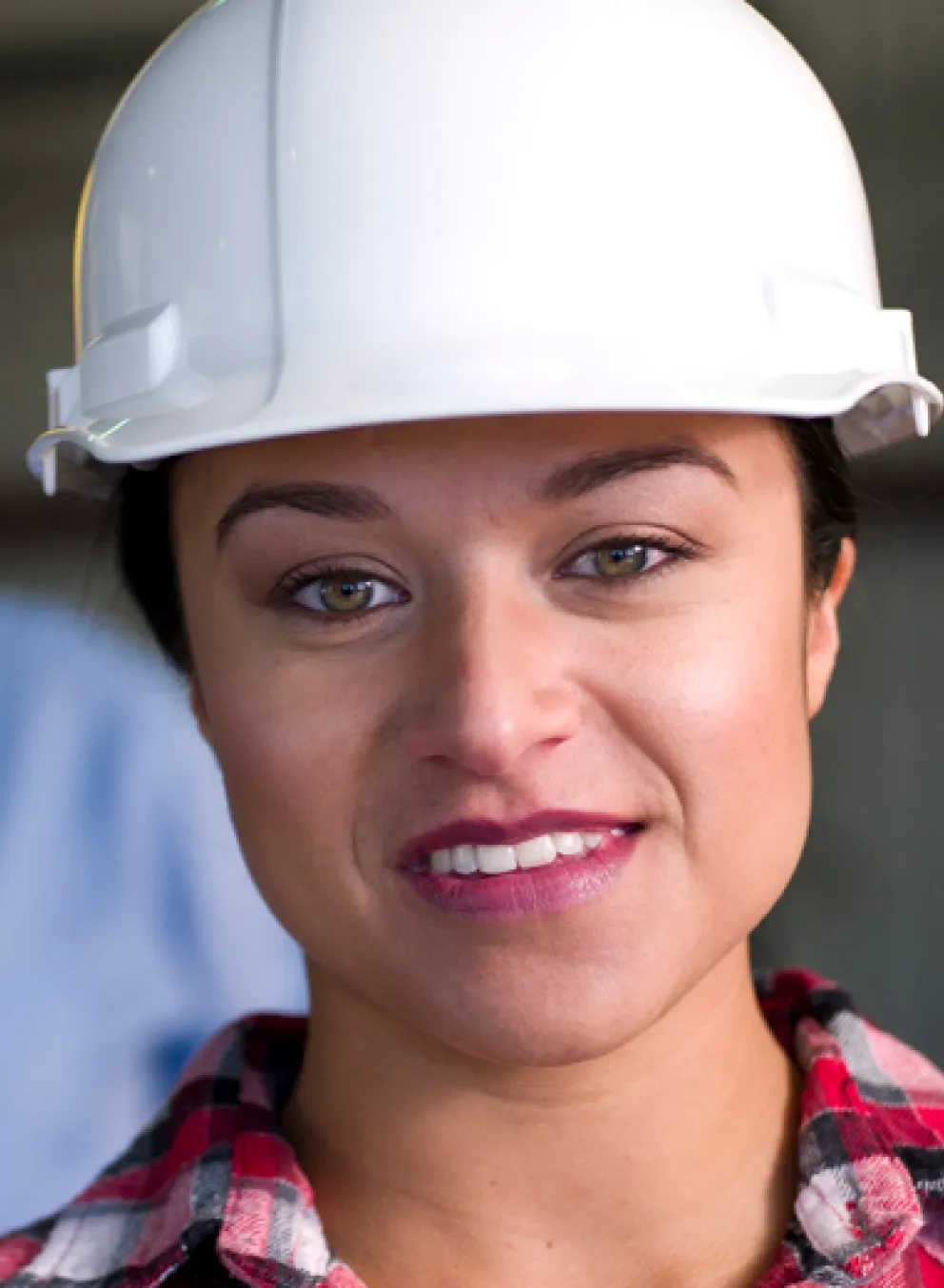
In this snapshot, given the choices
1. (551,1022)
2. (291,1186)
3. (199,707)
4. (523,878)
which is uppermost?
(199,707)

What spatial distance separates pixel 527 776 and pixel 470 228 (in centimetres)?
41

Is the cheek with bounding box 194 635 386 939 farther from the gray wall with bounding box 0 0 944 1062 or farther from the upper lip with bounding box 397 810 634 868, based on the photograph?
the gray wall with bounding box 0 0 944 1062

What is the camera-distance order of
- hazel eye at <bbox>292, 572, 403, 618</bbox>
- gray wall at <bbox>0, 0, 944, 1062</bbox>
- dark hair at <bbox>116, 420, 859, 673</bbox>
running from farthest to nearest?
gray wall at <bbox>0, 0, 944, 1062</bbox>, dark hair at <bbox>116, 420, 859, 673</bbox>, hazel eye at <bbox>292, 572, 403, 618</bbox>

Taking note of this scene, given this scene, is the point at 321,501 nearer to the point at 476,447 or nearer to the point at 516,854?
the point at 476,447

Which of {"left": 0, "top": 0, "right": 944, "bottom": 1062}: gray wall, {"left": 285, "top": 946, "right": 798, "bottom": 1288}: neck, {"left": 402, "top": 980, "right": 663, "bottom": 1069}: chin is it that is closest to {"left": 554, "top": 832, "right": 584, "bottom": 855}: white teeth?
{"left": 402, "top": 980, "right": 663, "bottom": 1069}: chin

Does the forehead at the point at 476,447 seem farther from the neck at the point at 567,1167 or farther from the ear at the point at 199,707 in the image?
the neck at the point at 567,1167

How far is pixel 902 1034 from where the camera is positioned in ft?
10.4

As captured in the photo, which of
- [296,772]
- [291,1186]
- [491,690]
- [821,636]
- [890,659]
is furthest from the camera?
[890,659]

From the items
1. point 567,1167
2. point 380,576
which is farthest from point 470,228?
point 567,1167

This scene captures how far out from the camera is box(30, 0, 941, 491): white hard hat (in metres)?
1.37

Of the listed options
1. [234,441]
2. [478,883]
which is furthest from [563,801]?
[234,441]

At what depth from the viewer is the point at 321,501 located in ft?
4.66

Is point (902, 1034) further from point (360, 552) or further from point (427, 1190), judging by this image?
point (360, 552)

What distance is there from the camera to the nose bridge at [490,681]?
A: 1.32m
